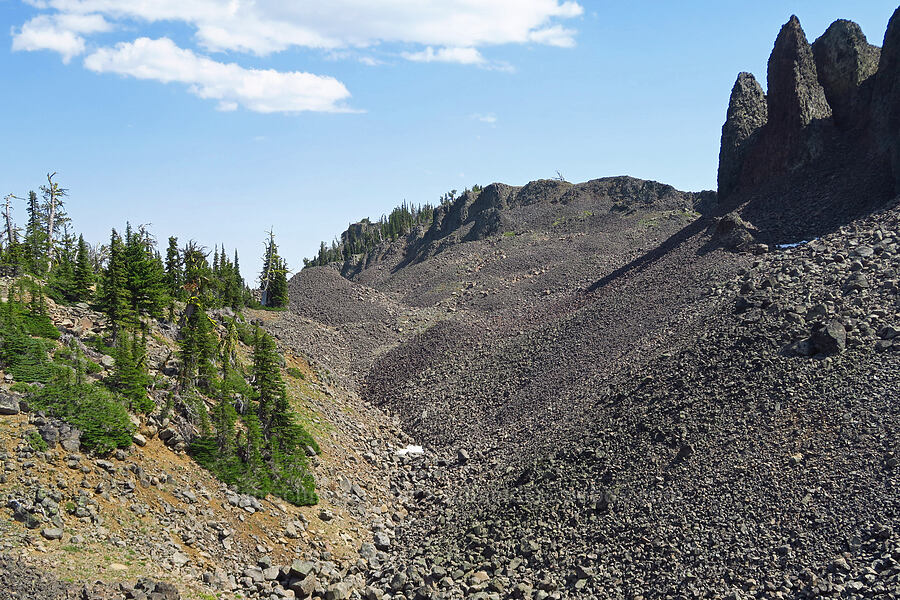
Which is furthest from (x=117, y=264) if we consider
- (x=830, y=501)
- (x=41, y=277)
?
(x=830, y=501)

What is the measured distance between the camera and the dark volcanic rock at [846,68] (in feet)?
185

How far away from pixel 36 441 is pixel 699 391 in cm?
2757

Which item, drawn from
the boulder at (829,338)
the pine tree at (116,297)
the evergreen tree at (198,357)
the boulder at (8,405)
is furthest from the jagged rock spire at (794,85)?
the boulder at (8,405)

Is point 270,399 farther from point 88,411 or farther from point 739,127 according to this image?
point 739,127

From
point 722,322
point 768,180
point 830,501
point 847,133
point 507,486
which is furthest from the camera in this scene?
point 768,180

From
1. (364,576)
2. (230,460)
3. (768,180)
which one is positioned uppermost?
(768,180)

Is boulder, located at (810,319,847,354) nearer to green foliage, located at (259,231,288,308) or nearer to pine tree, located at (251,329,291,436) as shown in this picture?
pine tree, located at (251,329,291,436)

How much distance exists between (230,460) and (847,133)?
52419 mm

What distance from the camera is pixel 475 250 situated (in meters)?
104

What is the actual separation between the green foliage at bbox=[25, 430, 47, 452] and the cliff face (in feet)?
151

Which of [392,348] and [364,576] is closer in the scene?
[364,576]

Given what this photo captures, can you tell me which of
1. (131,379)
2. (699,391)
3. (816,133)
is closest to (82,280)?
(131,379)

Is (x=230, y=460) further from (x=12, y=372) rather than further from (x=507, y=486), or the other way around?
(x=507, y=486)

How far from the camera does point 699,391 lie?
1278 inches
